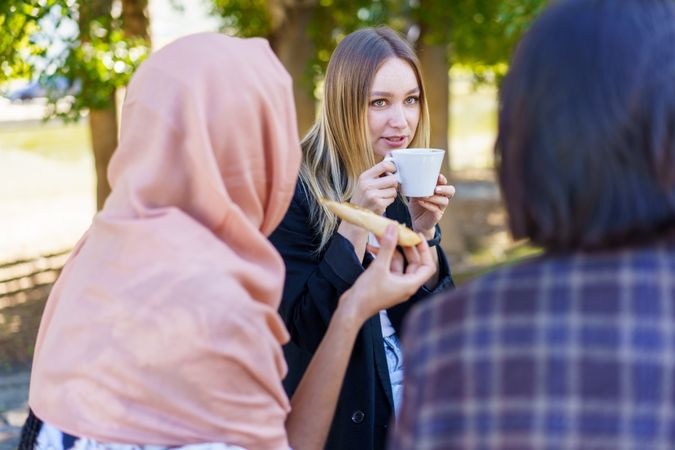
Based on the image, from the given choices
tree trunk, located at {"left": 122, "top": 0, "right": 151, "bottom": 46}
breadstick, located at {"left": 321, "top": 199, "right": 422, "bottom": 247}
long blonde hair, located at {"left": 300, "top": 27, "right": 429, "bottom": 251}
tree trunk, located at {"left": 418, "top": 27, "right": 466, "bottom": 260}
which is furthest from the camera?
tree trunk, located at {"left": 418, "top": 27, "right": 466, "bottom": 260}

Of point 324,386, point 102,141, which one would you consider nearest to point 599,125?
point 324,386

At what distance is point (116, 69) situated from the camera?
6527 millimetres

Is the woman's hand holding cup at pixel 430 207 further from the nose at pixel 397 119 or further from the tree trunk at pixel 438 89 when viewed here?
the tree trunk at pixel 438 89

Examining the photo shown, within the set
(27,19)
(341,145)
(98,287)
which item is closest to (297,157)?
(98,287)

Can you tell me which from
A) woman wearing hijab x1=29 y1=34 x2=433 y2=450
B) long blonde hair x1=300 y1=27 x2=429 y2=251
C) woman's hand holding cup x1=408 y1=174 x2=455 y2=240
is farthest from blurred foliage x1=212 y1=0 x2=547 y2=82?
woman wearing hijab x1=29 y1=34 x2=433 y2=450

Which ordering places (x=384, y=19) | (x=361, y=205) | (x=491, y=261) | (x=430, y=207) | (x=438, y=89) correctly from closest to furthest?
(x=361, y=205) → (x=430, y=207) → (x=384, y=19) → (x=438, y=89) → (x=491, y=261)

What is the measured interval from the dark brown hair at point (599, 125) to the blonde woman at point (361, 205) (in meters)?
1.14

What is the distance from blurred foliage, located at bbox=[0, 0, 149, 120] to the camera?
18.2 ft

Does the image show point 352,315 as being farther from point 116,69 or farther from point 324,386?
point 116,69

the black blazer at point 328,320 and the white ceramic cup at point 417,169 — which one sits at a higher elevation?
the white ceramic cup at point 417,169

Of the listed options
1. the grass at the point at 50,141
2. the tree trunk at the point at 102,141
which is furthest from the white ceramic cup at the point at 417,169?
the grass at the point at 50,141

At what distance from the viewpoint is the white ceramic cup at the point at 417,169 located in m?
2.51

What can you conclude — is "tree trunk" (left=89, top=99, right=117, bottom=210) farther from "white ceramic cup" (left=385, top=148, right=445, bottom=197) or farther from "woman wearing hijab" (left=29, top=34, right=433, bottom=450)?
"woman wearing hijab" (left=29, top=34, right=433, bottom=450)

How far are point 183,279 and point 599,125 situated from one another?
780 millimetres
